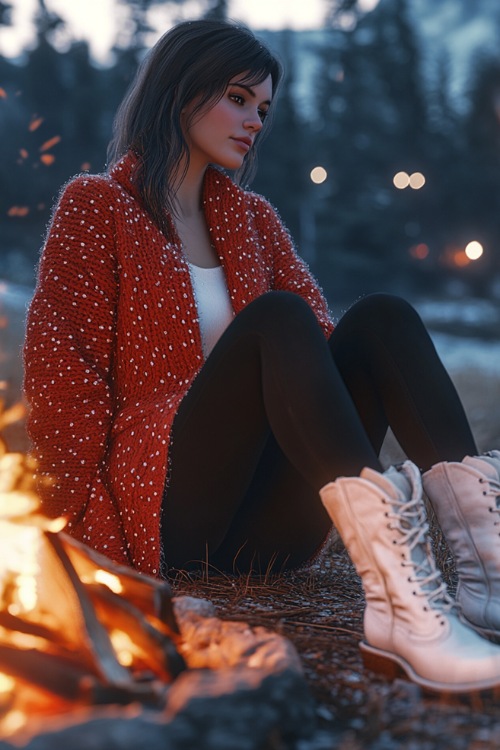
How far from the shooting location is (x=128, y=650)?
1269 millimetres

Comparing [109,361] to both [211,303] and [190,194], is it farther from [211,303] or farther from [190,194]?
[190,194]

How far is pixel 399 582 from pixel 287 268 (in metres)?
1.28

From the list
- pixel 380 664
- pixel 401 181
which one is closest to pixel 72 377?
pixel 380 664

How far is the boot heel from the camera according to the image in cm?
137

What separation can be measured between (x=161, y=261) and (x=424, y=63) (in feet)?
46.1

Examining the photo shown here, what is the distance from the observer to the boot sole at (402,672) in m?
1.27

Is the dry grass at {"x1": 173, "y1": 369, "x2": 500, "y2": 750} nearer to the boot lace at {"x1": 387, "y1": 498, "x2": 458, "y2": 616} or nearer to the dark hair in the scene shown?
the boot lace at {"x1": 387, "y1": 498, "x2": 458, "y2": 616}

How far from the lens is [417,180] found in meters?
12.7

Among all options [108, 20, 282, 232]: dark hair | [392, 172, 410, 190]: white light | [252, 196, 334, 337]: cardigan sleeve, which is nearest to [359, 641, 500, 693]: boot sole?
[252, 196, 334, 337]: cardigan sleeve

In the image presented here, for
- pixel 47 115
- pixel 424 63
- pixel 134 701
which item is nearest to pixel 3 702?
pixel 134 701

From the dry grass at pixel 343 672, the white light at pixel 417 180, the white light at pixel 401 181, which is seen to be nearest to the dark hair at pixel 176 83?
the dry grass at pixel 343 672

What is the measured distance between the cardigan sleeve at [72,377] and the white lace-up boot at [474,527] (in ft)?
2.39

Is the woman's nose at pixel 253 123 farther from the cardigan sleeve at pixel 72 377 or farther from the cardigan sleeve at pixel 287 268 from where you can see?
the cardigan sleeve at pixel 72 377

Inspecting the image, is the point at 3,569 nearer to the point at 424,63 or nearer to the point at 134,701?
the point at 134,701
